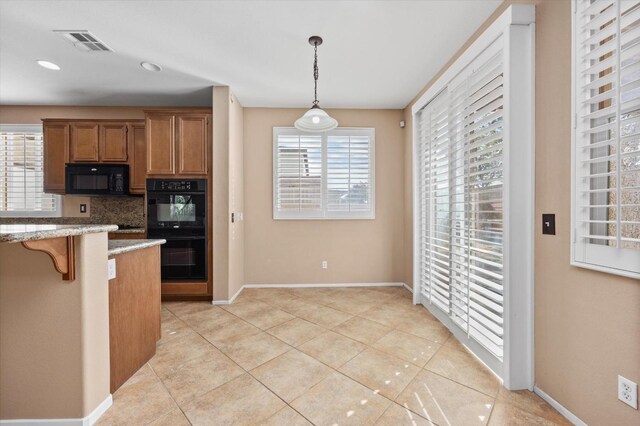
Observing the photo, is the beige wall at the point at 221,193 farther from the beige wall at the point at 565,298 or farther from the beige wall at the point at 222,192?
the beige wall at the point at 565,298

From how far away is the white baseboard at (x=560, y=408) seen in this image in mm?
1460

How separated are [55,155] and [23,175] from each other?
797mm

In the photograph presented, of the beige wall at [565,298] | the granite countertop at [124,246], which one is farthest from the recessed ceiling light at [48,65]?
the beige wall at [565,298]

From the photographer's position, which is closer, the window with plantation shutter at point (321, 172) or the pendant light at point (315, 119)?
the pendant light at point (315, 119)

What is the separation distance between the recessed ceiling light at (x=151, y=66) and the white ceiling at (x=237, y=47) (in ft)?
0.27

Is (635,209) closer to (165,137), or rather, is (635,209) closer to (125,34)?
(125,34)

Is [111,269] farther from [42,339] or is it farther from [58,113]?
[58,113]

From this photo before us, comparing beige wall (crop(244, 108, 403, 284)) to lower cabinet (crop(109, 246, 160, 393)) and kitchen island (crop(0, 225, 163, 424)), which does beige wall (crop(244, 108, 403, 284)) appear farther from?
kitchen island (crop(0, 225, 163, 424))

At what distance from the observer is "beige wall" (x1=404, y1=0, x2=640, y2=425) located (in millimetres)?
1264

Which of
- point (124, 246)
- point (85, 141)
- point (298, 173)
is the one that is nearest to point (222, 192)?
point (298, 173)

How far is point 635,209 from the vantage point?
49.3 inches

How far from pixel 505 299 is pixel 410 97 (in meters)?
2.90

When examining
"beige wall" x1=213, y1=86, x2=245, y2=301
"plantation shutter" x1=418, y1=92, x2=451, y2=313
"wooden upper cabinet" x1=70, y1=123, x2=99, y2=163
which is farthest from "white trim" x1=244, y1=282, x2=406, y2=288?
"wooden upper cabinet" x1=70, y1=123, x2=99, y2=163

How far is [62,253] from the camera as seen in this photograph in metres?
1.38
